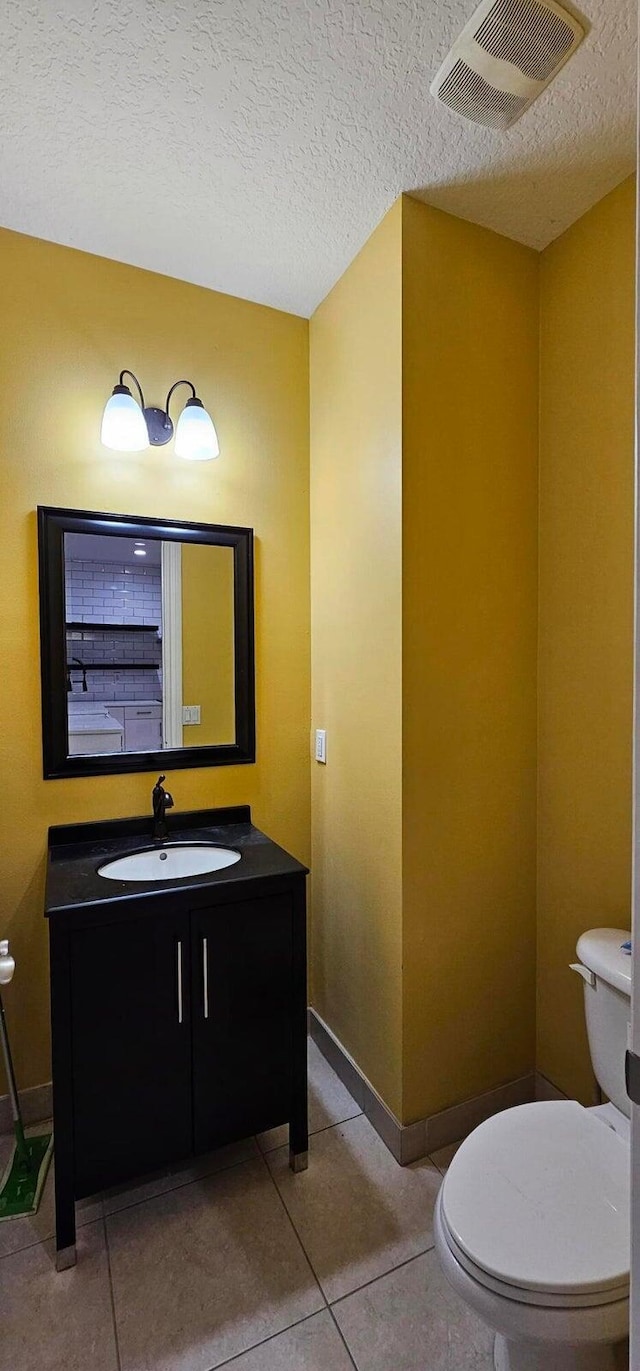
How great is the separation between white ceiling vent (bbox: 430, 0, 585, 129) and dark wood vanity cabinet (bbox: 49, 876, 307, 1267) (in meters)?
1.82

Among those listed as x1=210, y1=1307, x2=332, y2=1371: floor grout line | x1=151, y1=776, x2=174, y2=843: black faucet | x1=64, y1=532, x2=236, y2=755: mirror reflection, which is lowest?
x1=210, y1=1307, x2=332, y2=1371: floor grout line

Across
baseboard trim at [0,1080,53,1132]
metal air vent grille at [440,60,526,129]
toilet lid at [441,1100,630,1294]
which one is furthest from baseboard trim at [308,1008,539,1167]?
metal air vent grille at [440,60,526,129]

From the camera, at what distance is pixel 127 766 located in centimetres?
187

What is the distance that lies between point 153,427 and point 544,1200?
2070 mm

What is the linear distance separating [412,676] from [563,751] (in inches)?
20.1

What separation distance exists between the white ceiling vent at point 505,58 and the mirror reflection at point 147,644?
125 centimetres

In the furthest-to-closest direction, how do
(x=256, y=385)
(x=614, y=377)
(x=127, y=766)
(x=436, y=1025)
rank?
(x=256, y=385), (x=127, y=766), (x=436, y=1025), (x=614, y=377)

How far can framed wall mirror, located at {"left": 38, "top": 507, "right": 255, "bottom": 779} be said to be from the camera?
5.83 feet

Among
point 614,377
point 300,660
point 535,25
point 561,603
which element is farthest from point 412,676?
point 535,25

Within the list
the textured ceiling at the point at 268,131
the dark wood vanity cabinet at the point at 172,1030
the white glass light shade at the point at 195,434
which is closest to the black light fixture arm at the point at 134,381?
the white glass light shade at the point at 195,434

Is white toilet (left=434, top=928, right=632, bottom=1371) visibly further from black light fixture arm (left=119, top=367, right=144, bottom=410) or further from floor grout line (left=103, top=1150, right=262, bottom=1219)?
black light fixture arm (left=119, top=367, right=144, bottom=410)

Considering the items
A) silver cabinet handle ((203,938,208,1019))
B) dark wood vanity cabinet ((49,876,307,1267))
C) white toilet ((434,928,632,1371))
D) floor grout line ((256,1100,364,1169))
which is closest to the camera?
white toilet ((434,928,632,1371))

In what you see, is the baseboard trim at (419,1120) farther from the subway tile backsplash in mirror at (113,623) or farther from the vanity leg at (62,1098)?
the subway tile backsplash in mirror at (113,623)

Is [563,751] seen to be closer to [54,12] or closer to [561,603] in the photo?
[561,603]
